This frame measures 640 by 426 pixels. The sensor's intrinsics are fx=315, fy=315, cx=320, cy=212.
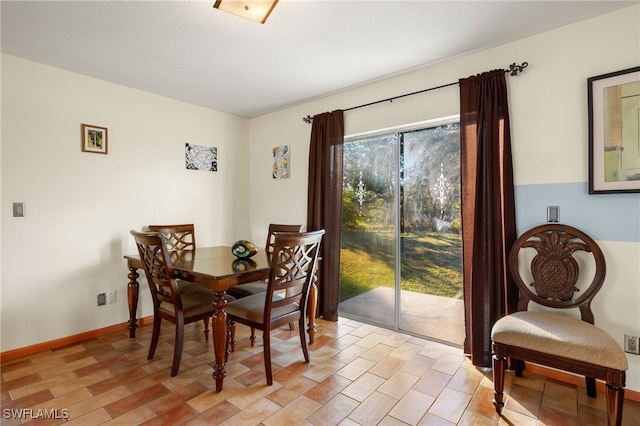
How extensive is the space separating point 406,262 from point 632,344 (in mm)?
1556

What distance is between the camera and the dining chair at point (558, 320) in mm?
1555

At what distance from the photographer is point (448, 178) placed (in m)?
2.73

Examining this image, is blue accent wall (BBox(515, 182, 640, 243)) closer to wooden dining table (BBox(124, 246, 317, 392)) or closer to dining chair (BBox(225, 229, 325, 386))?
dining chair (BBox(225, 229, 325, 386))

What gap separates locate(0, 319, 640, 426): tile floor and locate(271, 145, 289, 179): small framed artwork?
1.99 metres

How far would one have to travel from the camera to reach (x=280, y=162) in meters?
3.89

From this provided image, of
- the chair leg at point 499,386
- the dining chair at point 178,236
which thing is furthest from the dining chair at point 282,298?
the chair leg at point 499,386

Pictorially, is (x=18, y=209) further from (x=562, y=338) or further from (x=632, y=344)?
(x=632, y=344)

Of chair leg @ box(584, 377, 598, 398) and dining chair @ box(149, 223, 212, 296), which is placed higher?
dining chair @ box(149, 223, 212, 296)

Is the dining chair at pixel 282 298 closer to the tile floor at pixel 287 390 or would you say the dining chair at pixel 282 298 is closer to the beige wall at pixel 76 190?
the tile floor at pixel 287 390

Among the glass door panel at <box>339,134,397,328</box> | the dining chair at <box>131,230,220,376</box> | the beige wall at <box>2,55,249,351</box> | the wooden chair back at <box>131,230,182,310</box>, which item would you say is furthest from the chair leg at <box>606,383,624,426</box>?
the beige wall at <box>2,55,249,351</box>

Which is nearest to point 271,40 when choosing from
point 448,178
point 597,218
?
point 448,178

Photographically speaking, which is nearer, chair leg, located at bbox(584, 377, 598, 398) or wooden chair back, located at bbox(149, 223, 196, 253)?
chair leg, located at bbox(584, 377, 598, 398)

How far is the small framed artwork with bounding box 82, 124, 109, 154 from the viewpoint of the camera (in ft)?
9.41

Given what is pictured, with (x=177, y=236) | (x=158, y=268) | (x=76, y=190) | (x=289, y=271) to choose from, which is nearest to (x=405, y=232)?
(x=289, y=271)
